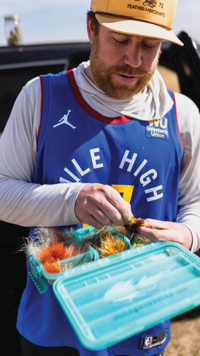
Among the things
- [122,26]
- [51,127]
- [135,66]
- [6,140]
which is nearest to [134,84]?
[135,66]

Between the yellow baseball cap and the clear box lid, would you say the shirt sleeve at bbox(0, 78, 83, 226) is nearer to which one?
the clear box lid

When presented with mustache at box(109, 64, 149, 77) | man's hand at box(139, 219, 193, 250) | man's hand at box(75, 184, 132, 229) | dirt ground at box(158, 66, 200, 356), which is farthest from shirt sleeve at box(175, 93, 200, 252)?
dirt ground at box(158, 66, 200, 356)

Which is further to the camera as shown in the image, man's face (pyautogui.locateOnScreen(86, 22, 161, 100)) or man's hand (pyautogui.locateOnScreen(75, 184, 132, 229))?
man's face (pyautogui.locateOnScreen(86, 22, 161, 100))

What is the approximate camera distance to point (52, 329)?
1356 mm

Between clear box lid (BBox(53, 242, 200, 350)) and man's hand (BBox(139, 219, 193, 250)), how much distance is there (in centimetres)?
5

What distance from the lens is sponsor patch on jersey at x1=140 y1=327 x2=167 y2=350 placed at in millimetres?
1452

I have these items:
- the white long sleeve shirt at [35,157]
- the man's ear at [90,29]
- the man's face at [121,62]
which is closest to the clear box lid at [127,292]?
the white long sleeve shirt at [35,157]

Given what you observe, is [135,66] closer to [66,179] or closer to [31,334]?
[66,179]

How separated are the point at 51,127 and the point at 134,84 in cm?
43

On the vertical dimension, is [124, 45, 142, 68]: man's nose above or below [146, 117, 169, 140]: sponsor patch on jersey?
above

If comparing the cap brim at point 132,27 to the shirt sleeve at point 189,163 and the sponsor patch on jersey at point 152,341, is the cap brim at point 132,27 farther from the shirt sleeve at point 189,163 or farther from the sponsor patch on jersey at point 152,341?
the sponsor patch on jersey at point 152,341

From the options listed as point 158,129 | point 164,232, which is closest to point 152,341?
point 164,232

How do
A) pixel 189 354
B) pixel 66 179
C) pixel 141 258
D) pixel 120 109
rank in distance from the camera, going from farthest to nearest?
pixel 189 354 < pixel 120 109 < pixel 66 179 < pixel 141 258

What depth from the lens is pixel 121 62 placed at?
1320 mm
